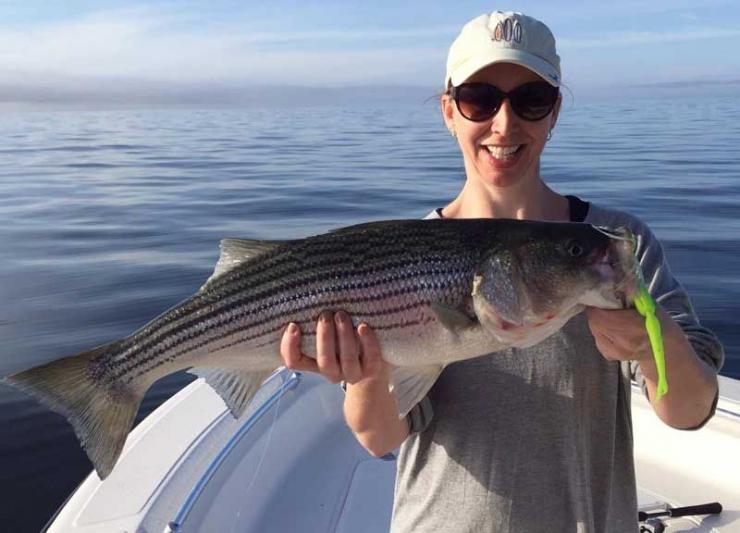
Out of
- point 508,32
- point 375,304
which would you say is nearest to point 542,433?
point 375,304

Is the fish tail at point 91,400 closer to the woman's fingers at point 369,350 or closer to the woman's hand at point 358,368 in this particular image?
the woman's hand at point 358,368

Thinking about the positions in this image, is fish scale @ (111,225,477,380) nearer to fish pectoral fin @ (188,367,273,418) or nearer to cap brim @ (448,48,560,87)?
fish pectoral fin @ (188,367,273,418)

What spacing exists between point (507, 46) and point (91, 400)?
2364 mm

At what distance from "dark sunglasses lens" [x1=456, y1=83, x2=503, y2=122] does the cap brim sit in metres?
0.05

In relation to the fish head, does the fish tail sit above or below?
below

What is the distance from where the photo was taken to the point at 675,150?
28172mm

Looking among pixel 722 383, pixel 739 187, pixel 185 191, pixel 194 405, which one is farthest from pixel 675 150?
pixel 194 405

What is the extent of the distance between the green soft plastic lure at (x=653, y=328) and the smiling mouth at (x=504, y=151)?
842 millimetres

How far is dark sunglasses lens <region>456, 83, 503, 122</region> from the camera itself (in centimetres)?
300

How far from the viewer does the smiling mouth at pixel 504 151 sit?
2971 millimetres

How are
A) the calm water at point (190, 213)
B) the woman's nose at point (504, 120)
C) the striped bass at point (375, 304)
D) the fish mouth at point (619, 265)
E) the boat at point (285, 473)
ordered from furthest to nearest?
1. the calm water at point (190, 213)
2. the boat at point (285, 473)
3. the woman's nose at point (504, 120)
4. the striped bass at point (375, 304)
5. the fish mouth at point (619, 265)

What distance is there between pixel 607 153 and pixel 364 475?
80.1ft

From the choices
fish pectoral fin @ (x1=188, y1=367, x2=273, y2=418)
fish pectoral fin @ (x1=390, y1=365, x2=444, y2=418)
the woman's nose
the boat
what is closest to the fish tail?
fish pectoral fin @ (x1=188, y1=367, x2=273, y2=418)

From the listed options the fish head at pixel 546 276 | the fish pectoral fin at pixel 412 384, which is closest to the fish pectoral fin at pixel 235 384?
the fish pectoral fin at pixel 412 384
